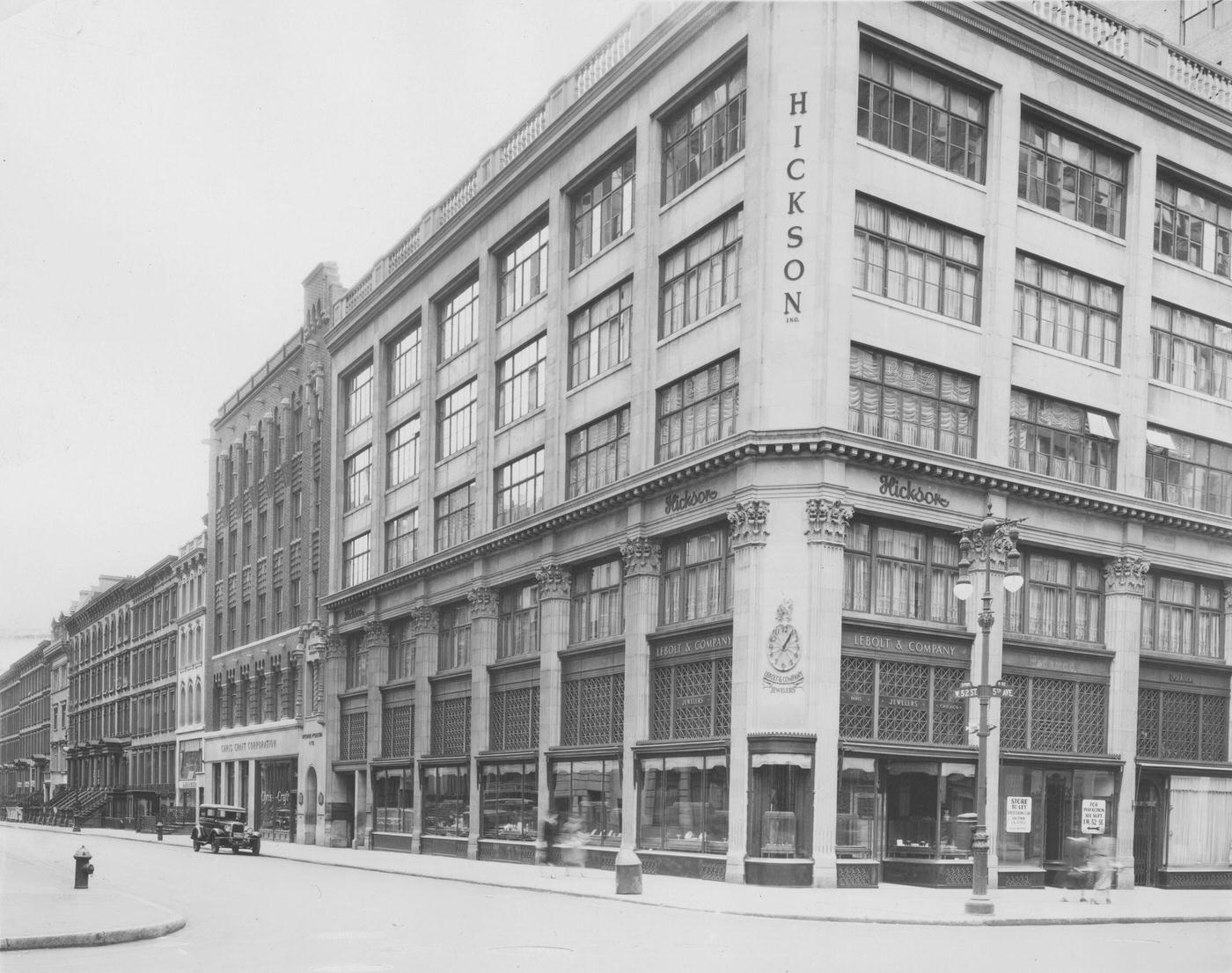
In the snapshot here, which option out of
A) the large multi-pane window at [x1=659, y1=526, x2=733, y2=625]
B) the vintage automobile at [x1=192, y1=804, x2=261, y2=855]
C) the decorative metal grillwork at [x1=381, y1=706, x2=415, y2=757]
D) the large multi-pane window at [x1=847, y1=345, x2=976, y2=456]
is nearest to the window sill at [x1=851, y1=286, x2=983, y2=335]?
the large multi-pane window at [x1=847, y1=345, x2=976, y2=456]

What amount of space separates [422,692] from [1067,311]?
86.8 ft

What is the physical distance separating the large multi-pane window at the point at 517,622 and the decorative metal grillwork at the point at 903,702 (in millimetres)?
13590

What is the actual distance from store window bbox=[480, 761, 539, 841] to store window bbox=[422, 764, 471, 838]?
1320mm

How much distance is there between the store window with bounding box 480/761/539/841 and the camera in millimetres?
42688

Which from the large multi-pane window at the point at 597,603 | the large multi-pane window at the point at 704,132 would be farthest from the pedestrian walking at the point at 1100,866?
the large multi-pane window at the point at 704,132

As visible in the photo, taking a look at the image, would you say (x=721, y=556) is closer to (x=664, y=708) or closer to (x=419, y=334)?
(x=664, y=708)

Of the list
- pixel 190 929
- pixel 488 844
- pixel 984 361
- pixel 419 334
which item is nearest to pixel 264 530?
pixel 419 334

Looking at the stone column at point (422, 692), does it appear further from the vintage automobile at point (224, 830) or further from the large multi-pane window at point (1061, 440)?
the large multi-pane window at point (1061, 440)

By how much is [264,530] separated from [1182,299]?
48.5 meters

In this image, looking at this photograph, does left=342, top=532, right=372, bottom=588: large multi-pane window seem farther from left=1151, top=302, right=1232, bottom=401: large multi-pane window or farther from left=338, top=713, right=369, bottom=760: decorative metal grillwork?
left=1151, top=302, right=1232, bottom=401: large multi-pane window

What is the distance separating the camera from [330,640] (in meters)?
59.5

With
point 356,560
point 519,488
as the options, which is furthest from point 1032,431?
point 356,560

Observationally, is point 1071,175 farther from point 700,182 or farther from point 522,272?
point 522,272

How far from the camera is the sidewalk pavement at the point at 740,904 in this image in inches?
758
